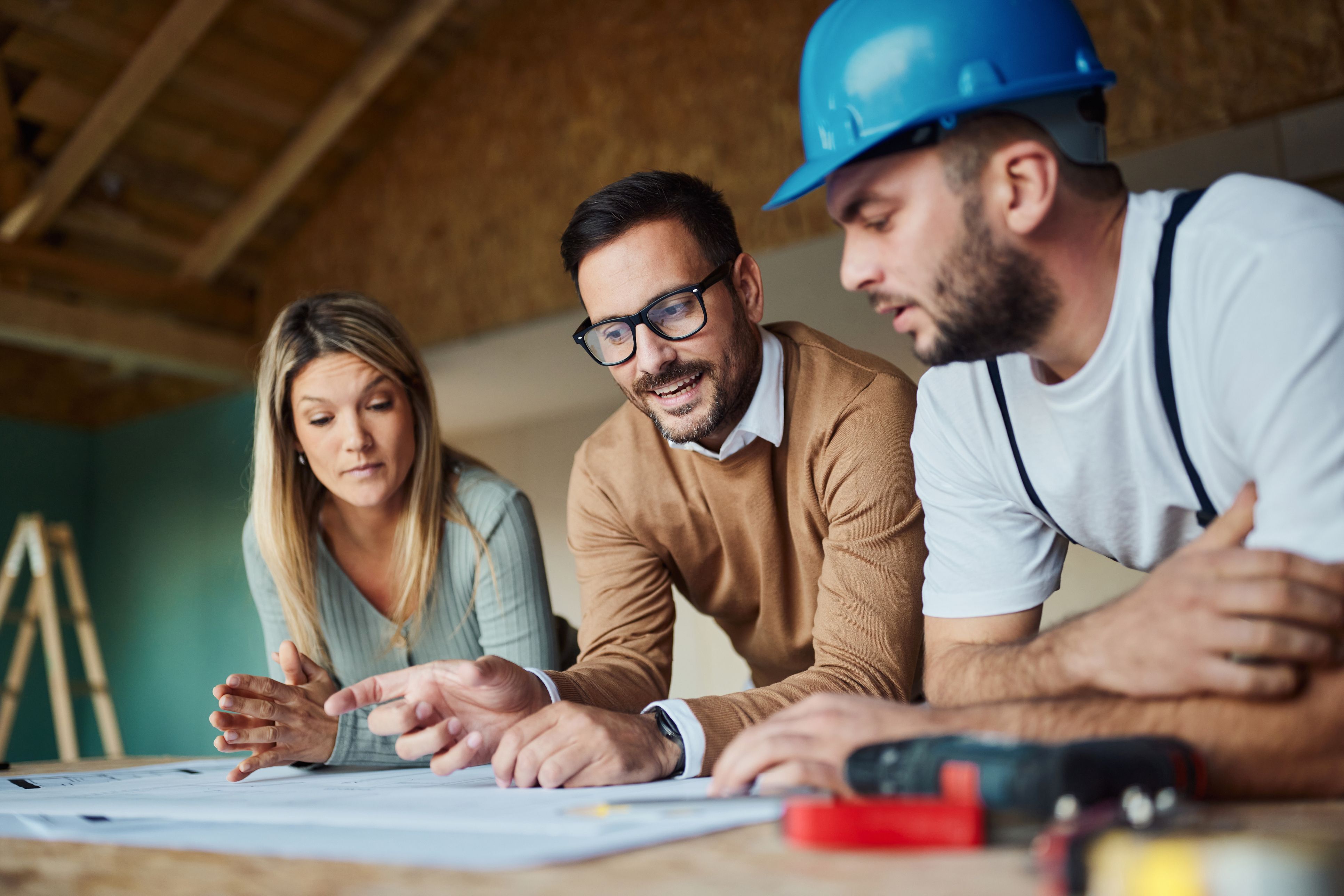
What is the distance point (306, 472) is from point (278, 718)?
0.69 metres

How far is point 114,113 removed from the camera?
15.6 ft

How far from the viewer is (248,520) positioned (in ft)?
6.97

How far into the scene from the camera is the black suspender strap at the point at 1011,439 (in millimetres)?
1192

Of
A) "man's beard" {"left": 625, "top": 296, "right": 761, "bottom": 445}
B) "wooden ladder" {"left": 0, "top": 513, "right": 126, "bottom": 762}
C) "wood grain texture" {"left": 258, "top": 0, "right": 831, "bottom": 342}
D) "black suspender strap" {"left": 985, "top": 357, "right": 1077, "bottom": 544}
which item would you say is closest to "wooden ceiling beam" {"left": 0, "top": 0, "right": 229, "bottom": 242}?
"wood grain texture" {"left": 258, "top": 0, "right": 831, "bottom": 342}

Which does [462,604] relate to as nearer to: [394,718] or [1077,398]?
[394,718]

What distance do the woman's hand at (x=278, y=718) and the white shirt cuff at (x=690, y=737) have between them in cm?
62

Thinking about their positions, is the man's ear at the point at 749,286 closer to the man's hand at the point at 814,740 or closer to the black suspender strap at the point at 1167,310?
the black suspender strap at the point at 1167,310

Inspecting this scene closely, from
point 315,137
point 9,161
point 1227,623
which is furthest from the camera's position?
point 315,137

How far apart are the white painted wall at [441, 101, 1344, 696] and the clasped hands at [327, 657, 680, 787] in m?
2.27

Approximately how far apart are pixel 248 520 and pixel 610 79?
133 inches

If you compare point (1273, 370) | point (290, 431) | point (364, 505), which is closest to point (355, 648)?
point (364, 505)

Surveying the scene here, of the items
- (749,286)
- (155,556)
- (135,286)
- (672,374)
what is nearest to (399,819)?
(672,374)

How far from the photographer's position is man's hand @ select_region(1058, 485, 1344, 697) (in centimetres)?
78

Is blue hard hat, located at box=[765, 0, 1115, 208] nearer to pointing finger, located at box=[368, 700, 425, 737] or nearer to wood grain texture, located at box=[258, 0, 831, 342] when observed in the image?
pointing finger, located at box=[368, 700, 425, 737]
